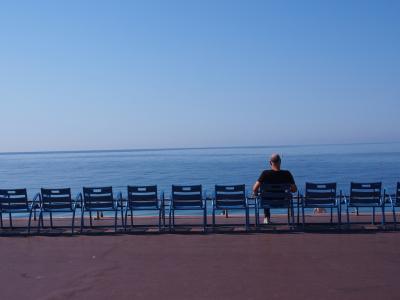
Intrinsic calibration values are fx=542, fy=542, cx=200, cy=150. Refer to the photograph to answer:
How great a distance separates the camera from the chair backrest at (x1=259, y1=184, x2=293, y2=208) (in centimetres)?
920

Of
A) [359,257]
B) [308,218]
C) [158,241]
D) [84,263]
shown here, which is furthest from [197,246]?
[308,218]

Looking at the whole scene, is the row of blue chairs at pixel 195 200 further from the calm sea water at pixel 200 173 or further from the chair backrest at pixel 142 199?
the calm sea water at pixel 200 173

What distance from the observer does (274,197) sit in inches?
363

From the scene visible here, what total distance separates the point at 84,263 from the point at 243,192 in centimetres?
341

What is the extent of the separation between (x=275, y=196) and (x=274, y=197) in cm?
3

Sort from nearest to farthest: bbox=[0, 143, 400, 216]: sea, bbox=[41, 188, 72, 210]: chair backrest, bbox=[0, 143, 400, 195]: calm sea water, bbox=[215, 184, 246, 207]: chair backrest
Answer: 1. bbox=[215, 184, 246, 207]: chair backrest
2. bbox=[41, 188, 72, 210]: chair backrest
3. bbox=[0, 143, 400, 216]: sea
4. bbox=[0, 143, 400, 195]: calm sea water

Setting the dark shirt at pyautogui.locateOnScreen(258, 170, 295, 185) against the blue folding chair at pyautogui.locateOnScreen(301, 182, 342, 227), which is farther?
the dark shirt at pyautogui.locateOnScreen(258, 170, 295, 185)

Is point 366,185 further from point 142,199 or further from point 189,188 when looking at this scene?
point 142,199

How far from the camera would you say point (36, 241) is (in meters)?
8.40

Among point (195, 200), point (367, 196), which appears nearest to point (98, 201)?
point (195, 200)

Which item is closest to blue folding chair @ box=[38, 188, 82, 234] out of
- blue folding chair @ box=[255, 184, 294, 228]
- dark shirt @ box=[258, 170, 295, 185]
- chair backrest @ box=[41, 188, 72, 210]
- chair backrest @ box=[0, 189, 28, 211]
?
chair backrest @ box=[41, 188, 72, 210]

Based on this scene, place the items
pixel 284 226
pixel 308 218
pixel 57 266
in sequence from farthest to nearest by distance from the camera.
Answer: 1. pixel 308 218
2. pixel 284 226
3. pixel 57 266

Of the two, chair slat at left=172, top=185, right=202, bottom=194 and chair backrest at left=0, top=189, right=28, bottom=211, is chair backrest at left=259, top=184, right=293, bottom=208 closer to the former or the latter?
chair slat at left=172, top=185, right=202, bottom=194

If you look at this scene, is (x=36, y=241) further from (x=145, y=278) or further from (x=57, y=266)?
(x=145, y=278)
